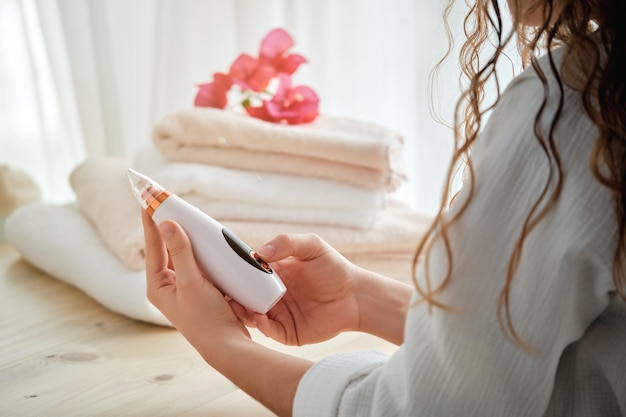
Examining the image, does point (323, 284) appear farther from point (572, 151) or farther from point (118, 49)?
point (118, 49)

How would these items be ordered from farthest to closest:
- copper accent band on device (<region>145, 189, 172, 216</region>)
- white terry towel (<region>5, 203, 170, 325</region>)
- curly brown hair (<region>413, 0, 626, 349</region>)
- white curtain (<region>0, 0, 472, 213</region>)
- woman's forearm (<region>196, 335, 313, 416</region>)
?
white curtain (<region>0, 0, 472, 213</region>) < white terry towel (<region>5, 203, 170, 325</region>) < copper accent band on device (<region>145, 189, 172, 216</region>) < woman's forearm (<region>196, 335, 313, 416</region>) < curly brown hair (<region>413, 0, 626, 349</region>)

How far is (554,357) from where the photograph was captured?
548mm

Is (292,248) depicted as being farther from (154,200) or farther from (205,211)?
(205,211)

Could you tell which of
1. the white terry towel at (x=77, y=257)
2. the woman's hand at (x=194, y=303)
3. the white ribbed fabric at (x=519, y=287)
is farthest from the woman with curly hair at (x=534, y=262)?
the white terry towel at (x=77, y=257)

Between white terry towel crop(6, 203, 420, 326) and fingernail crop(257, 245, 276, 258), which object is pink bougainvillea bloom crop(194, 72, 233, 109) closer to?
white terry towel crop(6, 203, 420, 326)

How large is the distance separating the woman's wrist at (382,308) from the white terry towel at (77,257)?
11.1 inches

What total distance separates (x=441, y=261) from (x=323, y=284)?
282 mm

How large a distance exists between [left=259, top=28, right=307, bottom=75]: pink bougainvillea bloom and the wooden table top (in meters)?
0.44

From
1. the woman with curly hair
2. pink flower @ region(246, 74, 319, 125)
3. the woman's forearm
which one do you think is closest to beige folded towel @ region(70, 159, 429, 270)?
pink flower @ region(246, 74, 319, 125)

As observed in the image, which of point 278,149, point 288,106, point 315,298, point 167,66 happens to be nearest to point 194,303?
point 315,298

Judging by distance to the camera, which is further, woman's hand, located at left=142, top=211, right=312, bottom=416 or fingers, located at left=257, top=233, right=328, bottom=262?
fingers, located at left=257, top=233, right=328, bottom=262

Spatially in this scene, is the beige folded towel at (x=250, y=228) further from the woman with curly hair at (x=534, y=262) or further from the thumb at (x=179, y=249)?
the woman with curly hair at (x=534, y=262)

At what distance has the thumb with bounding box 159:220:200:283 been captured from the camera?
73cm

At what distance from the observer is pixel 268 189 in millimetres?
1112
